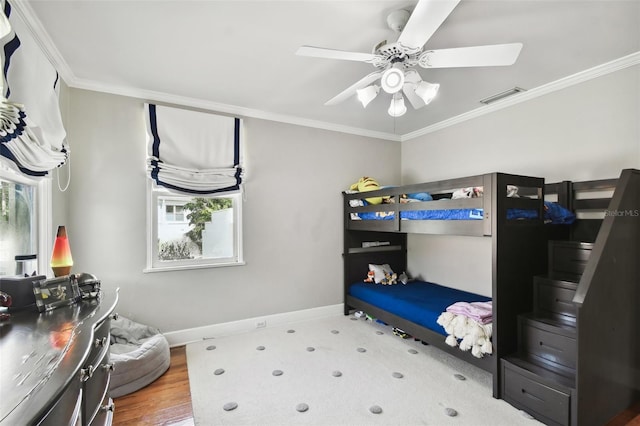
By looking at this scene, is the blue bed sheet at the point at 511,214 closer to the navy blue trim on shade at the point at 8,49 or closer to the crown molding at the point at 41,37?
the navy blue trim on shade at the point at 8,49

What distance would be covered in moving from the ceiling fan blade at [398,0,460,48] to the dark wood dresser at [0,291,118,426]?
1784mm

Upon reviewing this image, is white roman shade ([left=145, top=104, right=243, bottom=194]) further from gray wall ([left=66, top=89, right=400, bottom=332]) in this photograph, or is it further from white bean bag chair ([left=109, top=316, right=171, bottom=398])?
white bean bag chair ([left=109, top=316, right=171, bottom=398])

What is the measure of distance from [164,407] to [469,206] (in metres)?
2.60

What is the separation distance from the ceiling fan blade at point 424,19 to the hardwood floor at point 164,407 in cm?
255

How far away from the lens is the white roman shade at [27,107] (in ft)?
4.61

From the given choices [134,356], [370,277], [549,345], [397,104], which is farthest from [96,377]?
[370,277]

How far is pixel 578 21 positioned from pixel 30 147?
3347 millimetres

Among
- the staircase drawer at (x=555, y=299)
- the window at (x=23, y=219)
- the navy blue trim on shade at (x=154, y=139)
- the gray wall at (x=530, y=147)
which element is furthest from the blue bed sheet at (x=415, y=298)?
the window at (x=23, y=219)

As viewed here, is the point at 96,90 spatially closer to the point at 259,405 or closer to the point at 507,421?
the point at 259,405

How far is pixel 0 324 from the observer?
1.11 m

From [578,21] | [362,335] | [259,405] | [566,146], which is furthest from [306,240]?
[578,21]

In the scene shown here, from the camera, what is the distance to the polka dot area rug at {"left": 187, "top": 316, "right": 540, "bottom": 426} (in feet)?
6.37

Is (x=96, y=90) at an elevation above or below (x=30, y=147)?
above

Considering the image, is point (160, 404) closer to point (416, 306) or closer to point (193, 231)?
point (193, 231)
